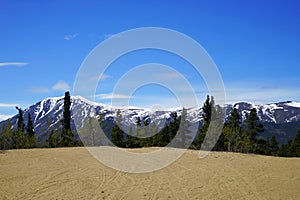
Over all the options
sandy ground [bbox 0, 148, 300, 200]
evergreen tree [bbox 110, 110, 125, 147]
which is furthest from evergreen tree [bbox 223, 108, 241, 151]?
sandy ground [bbox 0, 148, 300, 200]

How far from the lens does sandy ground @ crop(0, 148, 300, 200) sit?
16375 millimetres

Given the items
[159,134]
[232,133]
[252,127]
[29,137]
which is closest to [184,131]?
[159,134]

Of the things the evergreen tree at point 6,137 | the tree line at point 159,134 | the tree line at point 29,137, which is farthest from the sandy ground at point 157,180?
the tree line at point 159,134

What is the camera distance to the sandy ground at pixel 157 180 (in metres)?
16.4

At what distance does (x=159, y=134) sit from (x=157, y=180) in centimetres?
5504

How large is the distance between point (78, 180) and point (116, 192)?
12.2 feet

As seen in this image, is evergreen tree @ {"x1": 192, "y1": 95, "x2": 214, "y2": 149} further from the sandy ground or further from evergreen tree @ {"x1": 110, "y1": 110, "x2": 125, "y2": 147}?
the sandy ground

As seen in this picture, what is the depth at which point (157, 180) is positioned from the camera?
65.2ft

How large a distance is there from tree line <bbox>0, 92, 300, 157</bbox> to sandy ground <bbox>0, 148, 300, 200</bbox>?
3108 centimetres

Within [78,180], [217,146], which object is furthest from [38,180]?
[217,146]

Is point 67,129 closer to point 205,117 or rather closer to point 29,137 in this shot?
point 29,137

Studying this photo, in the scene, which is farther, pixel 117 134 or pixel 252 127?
pixel 117 134

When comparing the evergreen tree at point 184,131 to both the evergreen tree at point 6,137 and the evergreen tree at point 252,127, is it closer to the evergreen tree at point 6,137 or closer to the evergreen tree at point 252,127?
the evergreen tree at point 252,127

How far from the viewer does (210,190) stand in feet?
56.5
